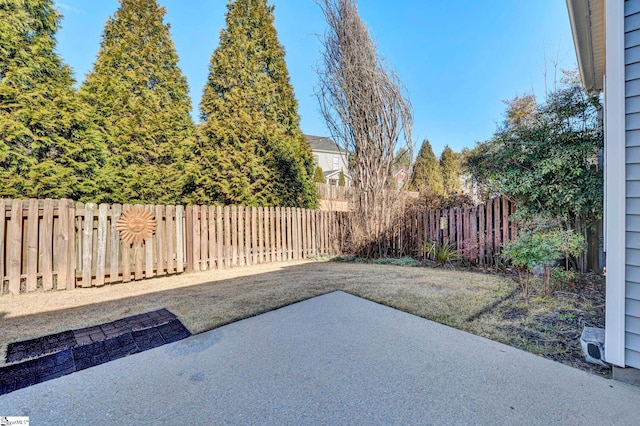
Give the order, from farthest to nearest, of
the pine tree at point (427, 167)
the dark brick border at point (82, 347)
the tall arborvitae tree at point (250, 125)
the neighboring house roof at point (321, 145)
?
the neighboring house roof at point (321, 145) < the pine tree at point (427, 167) < the tall arborvitae tree at point (250, 125) < the dark brick border at point (82, 347)

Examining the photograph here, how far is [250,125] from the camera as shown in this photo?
8.51 m

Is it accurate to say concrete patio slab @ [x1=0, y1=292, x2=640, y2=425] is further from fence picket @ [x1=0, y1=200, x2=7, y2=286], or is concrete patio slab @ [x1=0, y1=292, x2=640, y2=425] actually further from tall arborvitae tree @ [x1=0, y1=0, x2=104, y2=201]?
tall arborvitae tree @ [x1=0, y1=0, x2=104, y2=201]

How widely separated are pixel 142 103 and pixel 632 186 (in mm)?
9696

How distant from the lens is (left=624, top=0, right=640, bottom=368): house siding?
5.64 feet

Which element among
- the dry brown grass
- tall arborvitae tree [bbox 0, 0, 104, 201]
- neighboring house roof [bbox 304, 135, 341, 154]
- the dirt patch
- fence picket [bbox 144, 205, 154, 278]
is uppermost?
neighboring house roof [bbox 304, 135, 341, 154]

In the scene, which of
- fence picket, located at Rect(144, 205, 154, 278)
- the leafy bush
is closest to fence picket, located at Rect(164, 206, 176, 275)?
fence picket, located at Rect(144, 205, 154, 278)

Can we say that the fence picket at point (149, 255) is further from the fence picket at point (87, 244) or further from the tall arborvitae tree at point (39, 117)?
the tall arborvitae tree at point (39, 117)

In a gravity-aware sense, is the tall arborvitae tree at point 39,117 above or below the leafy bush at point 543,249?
above

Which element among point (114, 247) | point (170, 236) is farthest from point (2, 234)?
point (170, 236)

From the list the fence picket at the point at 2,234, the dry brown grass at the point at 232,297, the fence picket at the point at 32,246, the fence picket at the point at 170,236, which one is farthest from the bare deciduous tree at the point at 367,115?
the fence picket at the point at 2,234

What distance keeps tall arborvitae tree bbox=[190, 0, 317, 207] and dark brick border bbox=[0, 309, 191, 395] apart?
5.68m

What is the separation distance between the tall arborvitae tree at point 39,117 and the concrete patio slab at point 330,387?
17.1 feet

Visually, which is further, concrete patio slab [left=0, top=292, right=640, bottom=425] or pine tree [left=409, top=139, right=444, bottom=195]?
pine tree [left=409, top=139, right=444, bottom=195]

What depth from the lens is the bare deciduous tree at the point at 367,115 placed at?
6766mm
